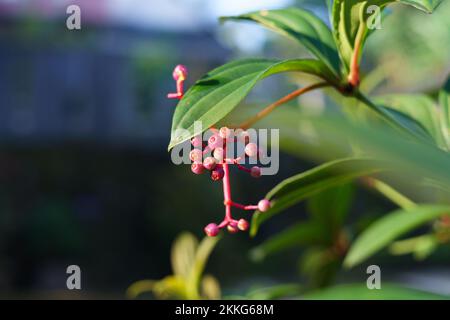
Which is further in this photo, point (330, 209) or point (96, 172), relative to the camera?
point (96, 172)

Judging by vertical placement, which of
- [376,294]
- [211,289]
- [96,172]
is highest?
[96,172]

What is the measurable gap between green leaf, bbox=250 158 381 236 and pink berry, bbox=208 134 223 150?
2.4 inches

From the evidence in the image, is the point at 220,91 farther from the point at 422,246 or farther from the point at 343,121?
the point at 422,246

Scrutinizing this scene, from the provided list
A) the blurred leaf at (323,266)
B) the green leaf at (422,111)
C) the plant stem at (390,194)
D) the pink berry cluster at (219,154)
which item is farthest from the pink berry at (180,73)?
the blurred leaf at (323,266)

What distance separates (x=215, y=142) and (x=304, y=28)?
125 millimetres

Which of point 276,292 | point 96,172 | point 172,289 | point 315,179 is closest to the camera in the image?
point 315,179

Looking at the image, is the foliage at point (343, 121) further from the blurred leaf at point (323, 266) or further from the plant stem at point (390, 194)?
the blurred leaf at point (323, 266)

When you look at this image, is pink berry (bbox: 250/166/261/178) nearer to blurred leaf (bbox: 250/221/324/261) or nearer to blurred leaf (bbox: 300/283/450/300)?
blurred leaf (bbox: 300/283/450/300)

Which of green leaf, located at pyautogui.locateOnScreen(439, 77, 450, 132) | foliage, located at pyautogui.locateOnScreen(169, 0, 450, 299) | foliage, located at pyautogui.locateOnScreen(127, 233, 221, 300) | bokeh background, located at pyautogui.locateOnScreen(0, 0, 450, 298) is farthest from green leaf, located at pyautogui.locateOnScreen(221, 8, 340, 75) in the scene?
bokeh background, located at pyautogui.locateOnScreen(0, 0, 450, 298)

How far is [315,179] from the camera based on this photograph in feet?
1.55

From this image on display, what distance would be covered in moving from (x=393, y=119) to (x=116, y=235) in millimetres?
5152

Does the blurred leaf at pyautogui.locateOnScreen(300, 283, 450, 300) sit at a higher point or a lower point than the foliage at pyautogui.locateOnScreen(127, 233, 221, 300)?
lower

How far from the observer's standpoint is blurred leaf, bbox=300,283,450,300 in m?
0.33

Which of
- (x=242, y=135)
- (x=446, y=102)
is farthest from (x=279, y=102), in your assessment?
(x=446, y=102)
